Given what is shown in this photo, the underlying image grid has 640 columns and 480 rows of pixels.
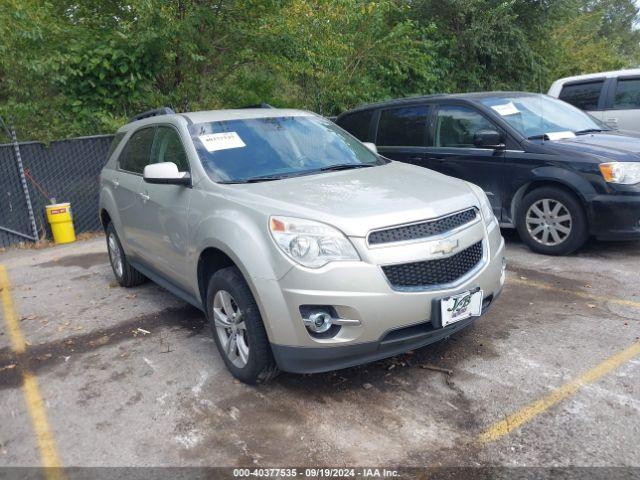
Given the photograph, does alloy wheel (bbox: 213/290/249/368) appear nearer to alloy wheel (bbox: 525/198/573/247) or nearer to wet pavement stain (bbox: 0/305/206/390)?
wet pavement stain (bbox: 0/305/206/390)

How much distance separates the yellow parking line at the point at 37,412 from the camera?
2.88 metres

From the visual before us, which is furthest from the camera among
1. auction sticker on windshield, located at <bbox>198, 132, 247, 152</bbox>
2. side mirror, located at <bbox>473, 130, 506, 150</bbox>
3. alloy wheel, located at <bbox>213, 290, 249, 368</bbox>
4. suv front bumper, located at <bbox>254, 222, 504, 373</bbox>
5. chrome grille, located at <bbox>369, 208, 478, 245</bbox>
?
side mirror, located at <bbox>473, 130, 506, 150</bbox>

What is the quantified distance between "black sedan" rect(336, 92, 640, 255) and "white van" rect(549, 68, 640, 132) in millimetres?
2416

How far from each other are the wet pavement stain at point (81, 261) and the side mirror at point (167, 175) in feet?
11.5

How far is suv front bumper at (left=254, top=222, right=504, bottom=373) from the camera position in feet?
9.77

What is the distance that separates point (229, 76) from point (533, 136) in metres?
6.61

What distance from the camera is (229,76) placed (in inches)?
428

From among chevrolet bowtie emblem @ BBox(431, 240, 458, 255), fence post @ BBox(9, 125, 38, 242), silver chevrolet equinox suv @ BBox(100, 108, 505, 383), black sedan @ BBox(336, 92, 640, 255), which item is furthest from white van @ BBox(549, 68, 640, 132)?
fence post @ BBox(9, 125, 38, 242)

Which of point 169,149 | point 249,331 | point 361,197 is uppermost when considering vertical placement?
point 169,149

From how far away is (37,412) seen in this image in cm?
343

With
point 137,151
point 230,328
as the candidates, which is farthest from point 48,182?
point 230,328

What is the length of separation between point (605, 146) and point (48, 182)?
7.71m

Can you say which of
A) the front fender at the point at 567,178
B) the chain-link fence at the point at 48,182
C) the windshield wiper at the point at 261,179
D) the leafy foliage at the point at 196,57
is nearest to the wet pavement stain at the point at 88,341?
the windshield wiper at the point at 261,179

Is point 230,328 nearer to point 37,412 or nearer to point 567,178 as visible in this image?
point 37,412
